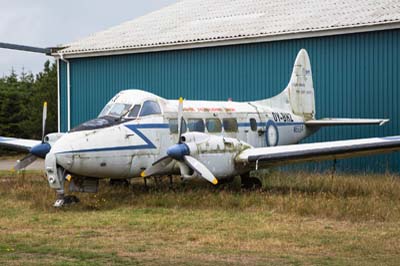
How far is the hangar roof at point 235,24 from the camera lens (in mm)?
22933

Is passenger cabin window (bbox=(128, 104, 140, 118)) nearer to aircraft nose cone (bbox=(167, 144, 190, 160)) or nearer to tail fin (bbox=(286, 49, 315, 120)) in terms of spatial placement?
aircraft nose cone (bbox=(167, 144, 190, 160))

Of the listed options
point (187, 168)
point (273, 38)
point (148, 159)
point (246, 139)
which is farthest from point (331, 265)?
point (273, 38)

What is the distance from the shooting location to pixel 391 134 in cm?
2194

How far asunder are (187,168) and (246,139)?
385 centimetres

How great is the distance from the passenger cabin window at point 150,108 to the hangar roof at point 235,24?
25.4 ft

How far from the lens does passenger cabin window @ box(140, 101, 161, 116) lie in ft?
56.1

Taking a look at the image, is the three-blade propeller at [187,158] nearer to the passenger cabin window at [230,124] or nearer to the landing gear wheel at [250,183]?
the landing gear wheel at [250,183]

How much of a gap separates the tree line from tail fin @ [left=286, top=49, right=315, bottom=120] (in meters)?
24.2

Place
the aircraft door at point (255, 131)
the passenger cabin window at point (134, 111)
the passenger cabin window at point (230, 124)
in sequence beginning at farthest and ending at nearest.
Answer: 1. the aircraft door at point (255, 131)
2. the passenger cabin window at point (230, 124)
3. the passenger cabin window at point (134, 111)

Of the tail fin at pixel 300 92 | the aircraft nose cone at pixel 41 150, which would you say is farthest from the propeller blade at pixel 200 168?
the tail fin at pixel 300 92

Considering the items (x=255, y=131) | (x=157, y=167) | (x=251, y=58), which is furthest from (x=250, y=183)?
(x=251, y=58)

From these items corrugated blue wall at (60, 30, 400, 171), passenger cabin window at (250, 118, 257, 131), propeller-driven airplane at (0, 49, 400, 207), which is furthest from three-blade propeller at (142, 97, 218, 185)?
corrugated blue wall at (60, 30, 400, 171)

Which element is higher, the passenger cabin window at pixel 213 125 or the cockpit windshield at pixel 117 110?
the cockpit windshield at pixel 117 110

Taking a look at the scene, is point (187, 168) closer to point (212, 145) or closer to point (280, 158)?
point (212, 145)
